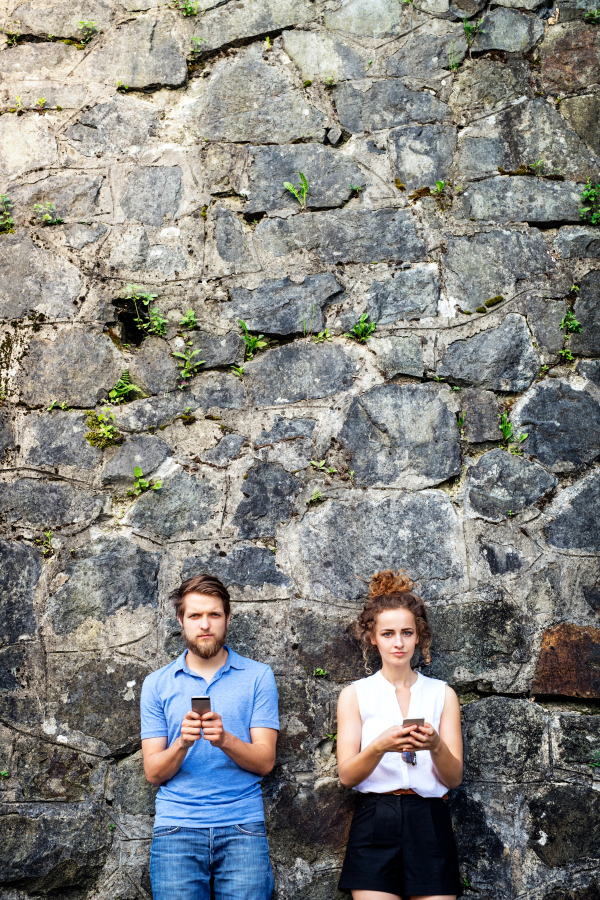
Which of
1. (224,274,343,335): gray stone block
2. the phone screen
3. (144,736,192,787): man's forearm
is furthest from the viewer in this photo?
(224,274,343,335): gray stone block

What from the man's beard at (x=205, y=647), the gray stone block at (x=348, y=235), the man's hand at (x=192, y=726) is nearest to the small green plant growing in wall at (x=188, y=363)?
the gray stone block at (x=348, y=235)

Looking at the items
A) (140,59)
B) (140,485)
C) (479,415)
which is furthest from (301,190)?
(140,485)

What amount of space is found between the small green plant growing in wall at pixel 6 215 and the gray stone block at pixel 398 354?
161 centimetres

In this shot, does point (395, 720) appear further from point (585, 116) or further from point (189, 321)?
point (585, 116)

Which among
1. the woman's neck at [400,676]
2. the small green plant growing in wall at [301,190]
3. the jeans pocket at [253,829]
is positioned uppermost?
the small green plant growing in wall at [301,190]

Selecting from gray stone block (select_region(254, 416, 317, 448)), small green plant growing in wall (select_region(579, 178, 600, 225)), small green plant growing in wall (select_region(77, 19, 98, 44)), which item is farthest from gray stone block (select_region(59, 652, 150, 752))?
small green plant growing in wall (select_region(77, 19, 98, 44))

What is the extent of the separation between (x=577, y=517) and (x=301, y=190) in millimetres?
1753

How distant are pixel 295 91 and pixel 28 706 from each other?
8.99ft

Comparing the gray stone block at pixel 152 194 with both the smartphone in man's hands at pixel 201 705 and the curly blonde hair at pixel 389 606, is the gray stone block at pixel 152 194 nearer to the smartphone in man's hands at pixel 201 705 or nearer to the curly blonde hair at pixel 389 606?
the curly blonde hair at pixel 389 606

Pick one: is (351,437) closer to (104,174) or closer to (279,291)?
(279,291)

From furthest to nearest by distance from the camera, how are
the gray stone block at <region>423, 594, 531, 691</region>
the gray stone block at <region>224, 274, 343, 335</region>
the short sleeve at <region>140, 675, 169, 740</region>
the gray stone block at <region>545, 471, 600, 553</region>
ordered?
the gray stone block at <region>224, 274, 343, 335</region> < the gray stone block at <region>545, 471, 600, 553</region> < the gray stone block at <region>423, 594, 531, 691</region> < the short sleeve at <region>140, 675, 169, 740</region>

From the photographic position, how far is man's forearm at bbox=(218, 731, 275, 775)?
2053mm

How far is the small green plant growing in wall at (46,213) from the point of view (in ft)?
9.31

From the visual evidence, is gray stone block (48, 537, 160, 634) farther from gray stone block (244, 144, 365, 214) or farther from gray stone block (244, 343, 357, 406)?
gray stone block (244, 144, 365, 214)
